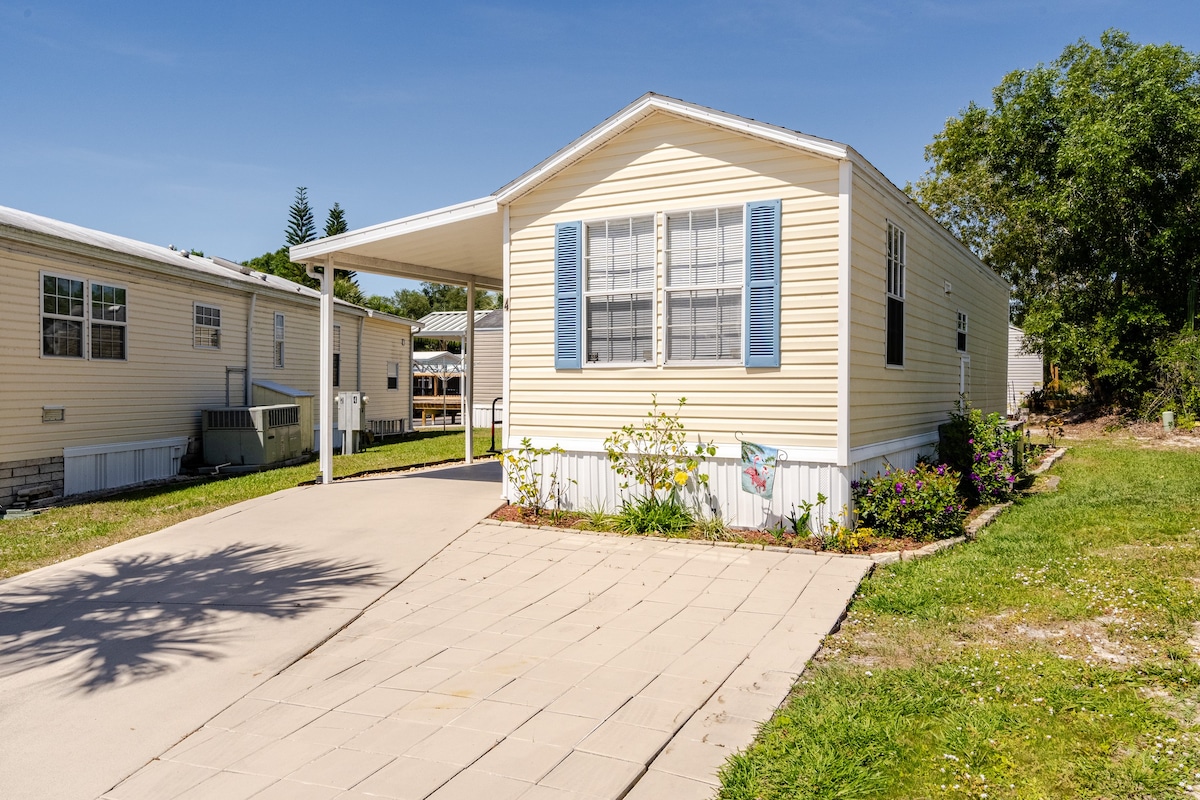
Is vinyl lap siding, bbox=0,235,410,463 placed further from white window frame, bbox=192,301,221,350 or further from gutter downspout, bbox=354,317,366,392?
gutter downspout, bbox=354,317,366,392

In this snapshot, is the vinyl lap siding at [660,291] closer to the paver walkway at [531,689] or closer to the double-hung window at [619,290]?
the double-hung window at [619,290]

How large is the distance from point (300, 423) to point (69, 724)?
1205 centimetres

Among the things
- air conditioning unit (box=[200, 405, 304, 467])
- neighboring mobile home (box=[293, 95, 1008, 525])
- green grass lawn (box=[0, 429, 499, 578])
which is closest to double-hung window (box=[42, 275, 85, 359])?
green grass lawn (box=[0, 429, 499, 578])

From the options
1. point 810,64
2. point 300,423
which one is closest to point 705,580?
point 300,423

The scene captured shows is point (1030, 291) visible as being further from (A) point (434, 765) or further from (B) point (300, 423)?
(A) point (434, 765)

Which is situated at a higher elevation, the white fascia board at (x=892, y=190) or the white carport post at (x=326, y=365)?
the white fascia board at (x=892, y=190)

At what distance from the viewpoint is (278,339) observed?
647 inches

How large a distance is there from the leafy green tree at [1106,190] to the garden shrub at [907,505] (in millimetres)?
16085

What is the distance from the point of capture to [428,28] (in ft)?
41.8

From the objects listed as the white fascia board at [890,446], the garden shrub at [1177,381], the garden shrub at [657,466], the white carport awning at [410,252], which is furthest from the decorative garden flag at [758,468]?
the garden shrub at [1177,381]

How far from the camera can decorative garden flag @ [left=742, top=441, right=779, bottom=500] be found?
7141 millimetres

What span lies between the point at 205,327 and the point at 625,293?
381 inches

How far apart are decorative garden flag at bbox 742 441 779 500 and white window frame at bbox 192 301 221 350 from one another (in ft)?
35.4

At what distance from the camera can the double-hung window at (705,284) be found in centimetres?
735
